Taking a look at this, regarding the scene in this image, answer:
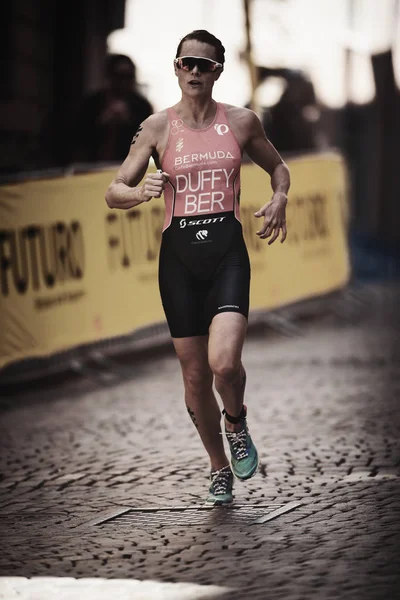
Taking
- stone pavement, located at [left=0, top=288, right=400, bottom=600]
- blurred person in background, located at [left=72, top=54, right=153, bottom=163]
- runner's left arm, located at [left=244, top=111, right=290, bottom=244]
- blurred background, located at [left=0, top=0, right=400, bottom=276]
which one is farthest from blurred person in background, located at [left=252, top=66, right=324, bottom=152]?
runner's left arm, located at [left=244, top=111, right=290, bottom=244]

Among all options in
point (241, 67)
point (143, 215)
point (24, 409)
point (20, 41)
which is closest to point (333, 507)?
point (24, 409)

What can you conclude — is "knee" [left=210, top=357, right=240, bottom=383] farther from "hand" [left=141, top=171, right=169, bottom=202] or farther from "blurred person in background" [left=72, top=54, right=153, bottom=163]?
"blurred person in background" [left=72, top=54, right=153, bottom=163]

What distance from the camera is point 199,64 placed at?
22.7ft

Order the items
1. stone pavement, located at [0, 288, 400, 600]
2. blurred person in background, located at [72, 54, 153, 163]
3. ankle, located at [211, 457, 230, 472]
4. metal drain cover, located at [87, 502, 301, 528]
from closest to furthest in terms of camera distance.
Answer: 1. stone pavement, located at [0, 288, 400, 600]
2. metal drain cover, located at [87, 502, 301, 528]
3. ankle, located at [211, 457, 230, 472]
4. blurred person in background, located at [72, 54, 153, 163]

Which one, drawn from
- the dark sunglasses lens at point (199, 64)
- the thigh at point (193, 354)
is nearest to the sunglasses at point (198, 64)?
the dark sunglasses lens at point (199, 64)

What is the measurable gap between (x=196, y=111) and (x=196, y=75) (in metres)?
0.19

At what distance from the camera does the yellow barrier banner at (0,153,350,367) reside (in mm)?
11469

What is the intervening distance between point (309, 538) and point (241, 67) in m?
17.3

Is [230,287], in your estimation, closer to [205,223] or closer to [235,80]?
[205,223]

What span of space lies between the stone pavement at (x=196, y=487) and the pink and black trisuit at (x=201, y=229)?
3.06 feet

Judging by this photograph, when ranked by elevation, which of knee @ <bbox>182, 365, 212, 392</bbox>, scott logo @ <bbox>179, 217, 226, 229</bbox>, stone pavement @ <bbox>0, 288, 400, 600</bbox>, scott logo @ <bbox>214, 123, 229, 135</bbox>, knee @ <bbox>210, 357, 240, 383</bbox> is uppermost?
scott logo @ <bbox>214, 123, 229, 135</bbox>

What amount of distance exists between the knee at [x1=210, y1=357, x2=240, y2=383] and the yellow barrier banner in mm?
4619

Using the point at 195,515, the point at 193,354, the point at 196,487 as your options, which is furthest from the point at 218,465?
the point at 193,354

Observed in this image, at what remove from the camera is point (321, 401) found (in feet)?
34.3
